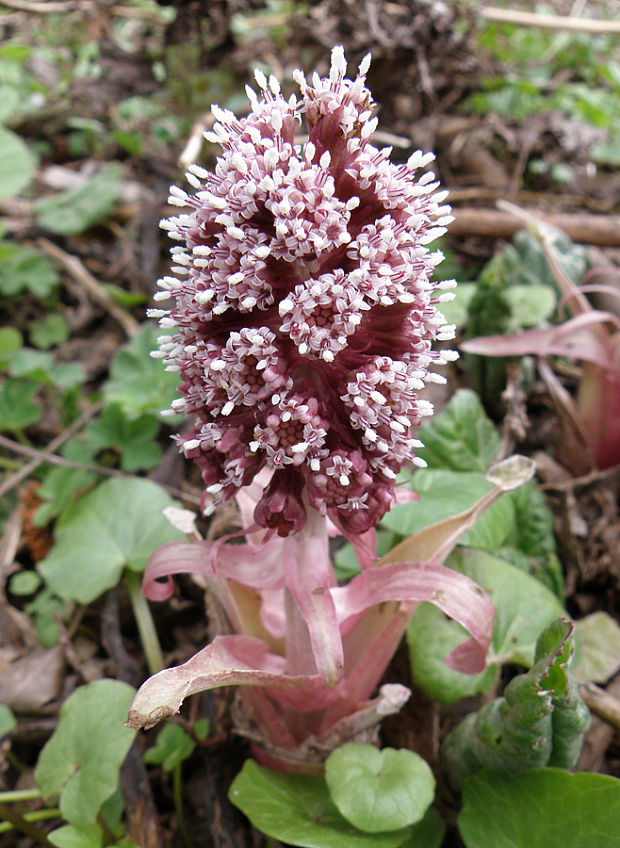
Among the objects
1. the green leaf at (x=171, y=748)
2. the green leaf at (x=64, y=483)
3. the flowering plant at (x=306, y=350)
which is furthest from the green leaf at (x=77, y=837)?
the green leaf at (x=64, y=483)

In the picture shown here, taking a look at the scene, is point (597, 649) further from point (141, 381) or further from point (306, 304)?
point (141, 381)

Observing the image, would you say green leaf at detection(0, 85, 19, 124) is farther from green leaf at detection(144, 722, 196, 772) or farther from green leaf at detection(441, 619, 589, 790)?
green leaf at detection(441, 619, 589, 790)

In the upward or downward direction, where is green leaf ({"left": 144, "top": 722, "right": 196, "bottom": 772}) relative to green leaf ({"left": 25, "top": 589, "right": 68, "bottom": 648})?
downward

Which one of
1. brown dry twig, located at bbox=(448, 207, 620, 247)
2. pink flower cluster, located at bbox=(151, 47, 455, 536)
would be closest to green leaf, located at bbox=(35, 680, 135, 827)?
pink flower cluster, located at bbox=(151, 47, 455, 536)

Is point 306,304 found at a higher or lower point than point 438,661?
higher

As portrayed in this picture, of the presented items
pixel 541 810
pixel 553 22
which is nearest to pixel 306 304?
pixel 541 810

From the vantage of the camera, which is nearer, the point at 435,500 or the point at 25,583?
the point at 435,500

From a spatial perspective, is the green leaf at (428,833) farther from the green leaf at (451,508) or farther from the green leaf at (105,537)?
the green leaf at (105,537)
